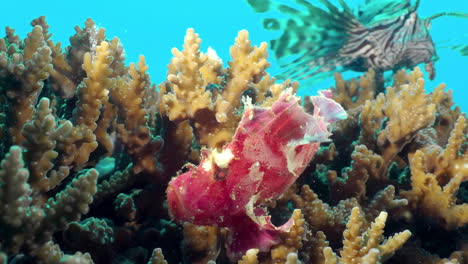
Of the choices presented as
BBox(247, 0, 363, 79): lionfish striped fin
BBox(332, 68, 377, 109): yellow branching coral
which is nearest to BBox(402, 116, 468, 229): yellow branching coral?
BBox(332, 68, 377, 109): yellow branching coral

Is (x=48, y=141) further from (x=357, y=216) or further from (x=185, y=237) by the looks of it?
(x=357, y=216)

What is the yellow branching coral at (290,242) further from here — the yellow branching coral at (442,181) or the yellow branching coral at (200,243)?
the yellow branching coral at (442,181)

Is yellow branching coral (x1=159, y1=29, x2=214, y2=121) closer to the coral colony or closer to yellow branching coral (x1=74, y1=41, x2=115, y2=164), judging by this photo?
the coral colony

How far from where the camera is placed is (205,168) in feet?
3.89

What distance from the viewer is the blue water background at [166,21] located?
88.2 meters

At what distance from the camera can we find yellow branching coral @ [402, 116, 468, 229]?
1.90 m

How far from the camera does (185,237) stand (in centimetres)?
156

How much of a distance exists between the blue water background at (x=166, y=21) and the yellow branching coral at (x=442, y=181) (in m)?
83.8

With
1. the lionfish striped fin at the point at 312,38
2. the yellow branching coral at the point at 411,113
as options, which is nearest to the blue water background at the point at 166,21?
the lionfish striped fin at the point at 312,38

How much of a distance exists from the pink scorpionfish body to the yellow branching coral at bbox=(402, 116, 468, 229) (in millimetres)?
999

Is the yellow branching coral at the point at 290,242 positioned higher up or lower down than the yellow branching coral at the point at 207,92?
lower down

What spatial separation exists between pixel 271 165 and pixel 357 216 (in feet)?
1.23

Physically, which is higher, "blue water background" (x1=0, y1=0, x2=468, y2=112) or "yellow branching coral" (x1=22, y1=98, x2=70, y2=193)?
"blue water background" (x1=0, y1=0, x2=468, y2=112)

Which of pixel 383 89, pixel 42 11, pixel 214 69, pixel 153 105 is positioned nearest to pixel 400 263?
pixel 214 69
